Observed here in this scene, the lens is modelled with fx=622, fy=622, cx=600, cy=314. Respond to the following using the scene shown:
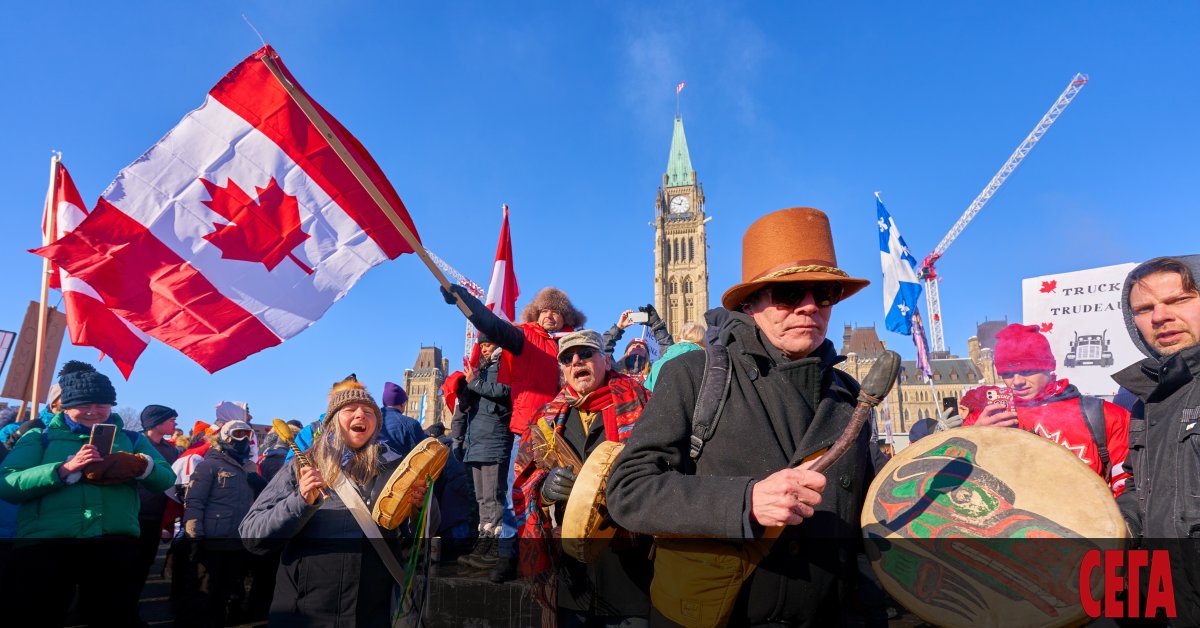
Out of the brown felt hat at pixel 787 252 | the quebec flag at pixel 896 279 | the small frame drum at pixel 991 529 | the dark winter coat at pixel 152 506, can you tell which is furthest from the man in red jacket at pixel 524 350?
the quebec flag at pixel 896 279

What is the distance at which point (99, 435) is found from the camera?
14.8 ft

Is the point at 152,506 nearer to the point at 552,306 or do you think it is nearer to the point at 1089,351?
the point at 552,306

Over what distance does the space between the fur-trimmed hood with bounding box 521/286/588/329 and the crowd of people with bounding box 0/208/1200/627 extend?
25mm

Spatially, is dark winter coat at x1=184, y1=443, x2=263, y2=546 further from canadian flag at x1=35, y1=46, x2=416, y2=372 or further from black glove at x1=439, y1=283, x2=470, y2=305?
black glove at x1=439, y1=283, x2=470, y2=305

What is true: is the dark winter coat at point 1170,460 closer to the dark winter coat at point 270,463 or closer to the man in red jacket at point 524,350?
the man in red jacket at point 524,350

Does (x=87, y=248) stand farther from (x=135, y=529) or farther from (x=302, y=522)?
(x=302, y=522)

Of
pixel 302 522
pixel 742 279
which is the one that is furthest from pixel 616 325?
pixel 742 279

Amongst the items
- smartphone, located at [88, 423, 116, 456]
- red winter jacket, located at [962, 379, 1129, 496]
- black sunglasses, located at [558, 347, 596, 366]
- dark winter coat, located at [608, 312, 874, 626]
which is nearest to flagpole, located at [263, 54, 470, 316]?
black sunglasses, located at [558, 347, 596, 366]

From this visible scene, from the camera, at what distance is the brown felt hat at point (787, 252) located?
7.06 feet

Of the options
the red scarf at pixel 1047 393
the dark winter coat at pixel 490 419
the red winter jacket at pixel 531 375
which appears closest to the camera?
the red scarf at pixel 1047 393

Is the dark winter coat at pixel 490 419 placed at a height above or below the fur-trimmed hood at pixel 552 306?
below

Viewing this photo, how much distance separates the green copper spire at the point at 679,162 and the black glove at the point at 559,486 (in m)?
106

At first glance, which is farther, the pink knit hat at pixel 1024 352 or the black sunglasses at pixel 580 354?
the pink knit hat at pixel 1024 352

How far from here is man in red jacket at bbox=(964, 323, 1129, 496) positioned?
3.69 meters
